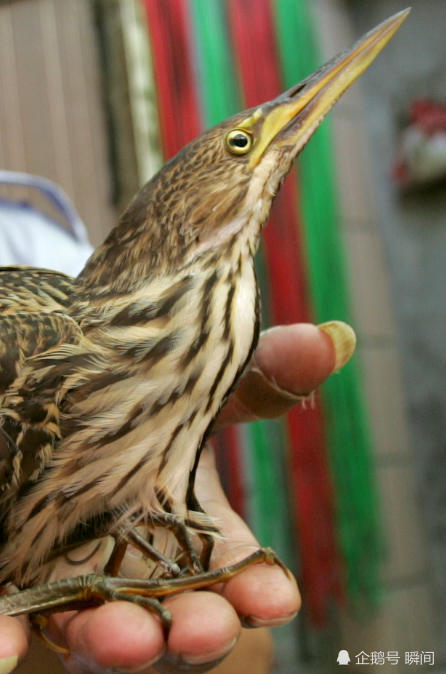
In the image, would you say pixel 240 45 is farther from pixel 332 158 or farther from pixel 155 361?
pixel 155 361

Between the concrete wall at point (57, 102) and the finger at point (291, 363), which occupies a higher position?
the concrete wall at point (57, 102)

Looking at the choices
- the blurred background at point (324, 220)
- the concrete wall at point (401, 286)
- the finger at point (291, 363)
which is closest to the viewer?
the finger at point (291, 363)

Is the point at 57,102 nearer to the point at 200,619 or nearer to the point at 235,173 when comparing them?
the point at 235,173

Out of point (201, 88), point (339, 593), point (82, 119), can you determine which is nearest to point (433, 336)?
point (339, 593)

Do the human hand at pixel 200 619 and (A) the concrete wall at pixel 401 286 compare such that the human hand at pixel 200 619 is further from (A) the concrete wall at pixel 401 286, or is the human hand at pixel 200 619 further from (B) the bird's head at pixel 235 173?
(A) the concrete wall at pixel 401 286

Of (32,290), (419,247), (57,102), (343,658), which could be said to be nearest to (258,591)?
(32,290)

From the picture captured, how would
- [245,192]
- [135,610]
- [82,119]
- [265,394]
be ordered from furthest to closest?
[82,119], [265,394], [245,192], [135,610]

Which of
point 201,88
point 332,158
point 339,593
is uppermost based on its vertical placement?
point 201,88

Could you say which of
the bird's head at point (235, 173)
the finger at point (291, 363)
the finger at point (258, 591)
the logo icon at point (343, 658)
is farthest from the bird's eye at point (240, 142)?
the logo icon at point (343, 658)
